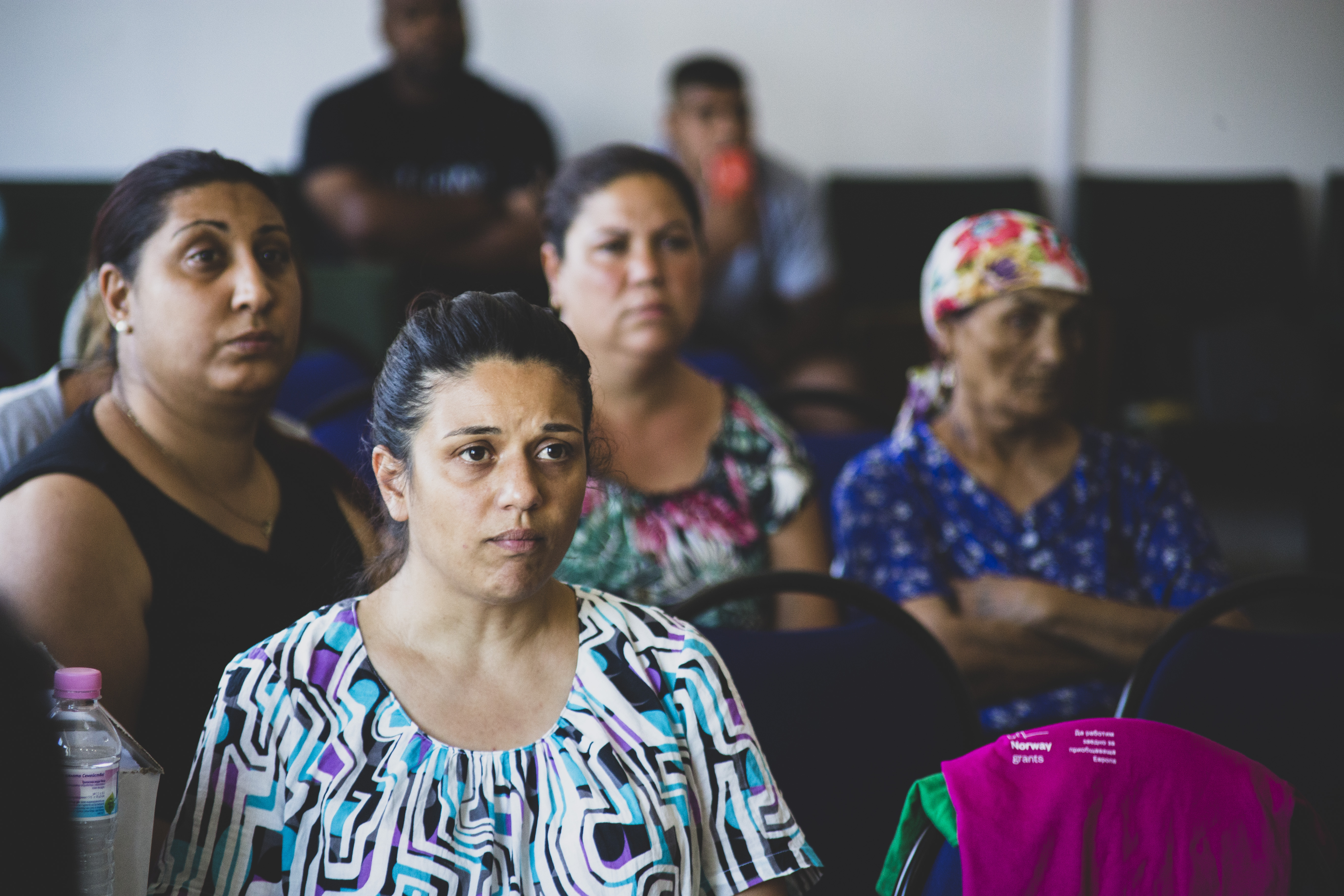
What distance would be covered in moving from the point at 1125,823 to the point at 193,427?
1.25 m

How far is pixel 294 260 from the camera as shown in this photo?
174 cm

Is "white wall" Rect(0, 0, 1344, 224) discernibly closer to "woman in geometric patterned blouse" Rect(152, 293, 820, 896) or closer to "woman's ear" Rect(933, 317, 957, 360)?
"woman's ear" Rect(933, 317, 957, 360)

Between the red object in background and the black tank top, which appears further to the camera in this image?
the red object in background

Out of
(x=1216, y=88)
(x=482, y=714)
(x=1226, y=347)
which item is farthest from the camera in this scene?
(x=1216, y=88)

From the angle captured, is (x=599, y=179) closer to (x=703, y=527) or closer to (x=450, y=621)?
(x=703, y=527)

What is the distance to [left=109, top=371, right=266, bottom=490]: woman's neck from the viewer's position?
1609mm

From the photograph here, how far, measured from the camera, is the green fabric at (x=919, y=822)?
1101 mm

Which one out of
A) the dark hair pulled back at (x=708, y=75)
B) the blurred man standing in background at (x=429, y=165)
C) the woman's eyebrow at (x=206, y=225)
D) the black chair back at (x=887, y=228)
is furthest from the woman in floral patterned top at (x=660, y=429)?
the black chair back at (x=887, y=228)

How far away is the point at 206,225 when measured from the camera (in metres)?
1.61

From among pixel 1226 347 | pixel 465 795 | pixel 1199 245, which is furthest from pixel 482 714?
pixel 1199 245

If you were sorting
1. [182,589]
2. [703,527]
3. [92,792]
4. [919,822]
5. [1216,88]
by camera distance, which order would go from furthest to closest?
1. [1216,88]
2. [703,527]
3. [182,589]
4. [919,822]
5. [92,792]

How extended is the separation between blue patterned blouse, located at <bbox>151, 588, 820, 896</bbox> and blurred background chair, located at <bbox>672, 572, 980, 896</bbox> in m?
0.24

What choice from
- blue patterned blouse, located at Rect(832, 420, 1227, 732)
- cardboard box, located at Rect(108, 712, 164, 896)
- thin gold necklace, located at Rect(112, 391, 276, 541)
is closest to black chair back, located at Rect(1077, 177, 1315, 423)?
blue patterned blouse, located at Rect(832, 420, 1227, 732)

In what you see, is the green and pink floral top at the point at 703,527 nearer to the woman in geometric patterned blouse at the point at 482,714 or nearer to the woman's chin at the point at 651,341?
the woman's chin at the point at 651,341
